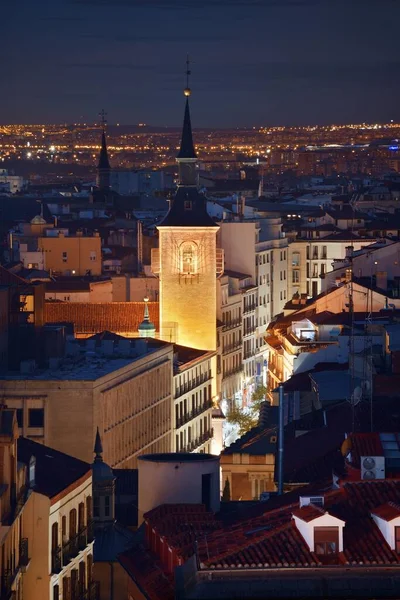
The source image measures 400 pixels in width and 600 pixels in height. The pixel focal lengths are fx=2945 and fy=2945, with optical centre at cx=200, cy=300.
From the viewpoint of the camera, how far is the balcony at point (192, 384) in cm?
7200

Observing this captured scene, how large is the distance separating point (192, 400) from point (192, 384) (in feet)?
1.44

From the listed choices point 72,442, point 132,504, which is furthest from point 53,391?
point 132,504

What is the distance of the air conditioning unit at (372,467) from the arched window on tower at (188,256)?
50.6 meters

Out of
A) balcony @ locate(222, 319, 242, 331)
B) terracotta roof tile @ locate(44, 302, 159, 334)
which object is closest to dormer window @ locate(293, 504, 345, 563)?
terracotta roof tile @ locate(44, 302, 159, 334)

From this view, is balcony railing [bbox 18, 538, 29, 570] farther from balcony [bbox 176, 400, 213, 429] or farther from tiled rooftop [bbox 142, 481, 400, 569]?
balcony [bbox 176, 400, 213, 429]

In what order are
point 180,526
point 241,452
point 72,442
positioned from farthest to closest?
point 72,442, point 241,452, point 180,526

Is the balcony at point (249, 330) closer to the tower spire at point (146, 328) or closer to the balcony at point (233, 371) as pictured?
the balcony at point (233, 371)

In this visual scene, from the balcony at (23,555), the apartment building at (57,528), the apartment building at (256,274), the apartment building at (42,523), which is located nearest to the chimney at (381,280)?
the apartment building at (256,274)

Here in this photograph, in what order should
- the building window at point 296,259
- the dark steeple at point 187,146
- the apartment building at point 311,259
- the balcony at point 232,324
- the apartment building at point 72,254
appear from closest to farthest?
1. the dark steeple at point 187,146
2. the balcony at point 232,324
3. the apartment building at point 72,254
4. the apartment building at point 311,259
5. the building window at point 296,259

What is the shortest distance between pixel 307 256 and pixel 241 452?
6733 cm

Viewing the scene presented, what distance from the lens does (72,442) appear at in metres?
56.1

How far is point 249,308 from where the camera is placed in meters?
98.7

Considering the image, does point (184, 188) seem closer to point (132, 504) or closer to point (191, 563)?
point (132, 504)

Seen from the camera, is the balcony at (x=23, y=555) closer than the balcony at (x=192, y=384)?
Yes
